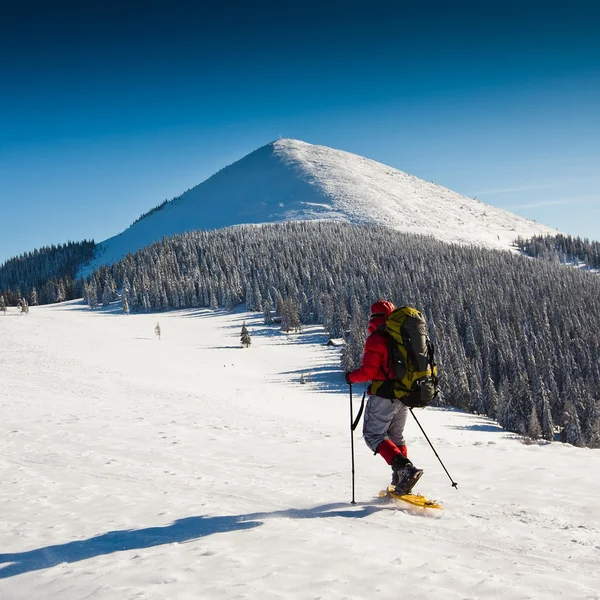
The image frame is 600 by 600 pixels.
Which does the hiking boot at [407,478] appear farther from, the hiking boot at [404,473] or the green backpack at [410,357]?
the green backpack at [410,357]

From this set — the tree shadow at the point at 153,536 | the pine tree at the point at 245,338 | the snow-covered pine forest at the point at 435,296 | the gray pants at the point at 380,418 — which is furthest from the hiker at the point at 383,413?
the pine tree at the point at 245,338

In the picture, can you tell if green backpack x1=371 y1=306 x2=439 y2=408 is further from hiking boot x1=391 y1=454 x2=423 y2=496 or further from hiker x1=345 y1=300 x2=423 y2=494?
hiking boot x1=391 y1=454 x2=423 y2=496

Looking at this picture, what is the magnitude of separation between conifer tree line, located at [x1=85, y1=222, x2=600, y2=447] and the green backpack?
161ft

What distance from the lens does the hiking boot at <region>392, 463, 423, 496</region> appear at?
24.0 feet

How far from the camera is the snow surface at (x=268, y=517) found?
4.99 meters

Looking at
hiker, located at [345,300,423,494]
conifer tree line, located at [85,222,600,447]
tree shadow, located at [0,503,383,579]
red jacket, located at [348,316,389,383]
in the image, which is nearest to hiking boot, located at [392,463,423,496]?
hiker, located at [345,300,423,494]

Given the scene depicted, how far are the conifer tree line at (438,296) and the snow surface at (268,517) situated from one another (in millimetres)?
45194

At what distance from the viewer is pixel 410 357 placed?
7109 mm

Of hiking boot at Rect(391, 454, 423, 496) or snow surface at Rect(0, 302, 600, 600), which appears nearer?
snow surface at Rect(0, 302, 600, 600)

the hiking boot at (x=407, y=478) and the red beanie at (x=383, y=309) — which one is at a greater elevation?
the red beanie at (x=383, y=309)

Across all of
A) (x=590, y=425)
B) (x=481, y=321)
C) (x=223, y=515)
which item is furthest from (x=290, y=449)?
(x=481, y=321)

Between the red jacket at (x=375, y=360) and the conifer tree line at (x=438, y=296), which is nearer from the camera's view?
the red jacket at (x=375, y=360)

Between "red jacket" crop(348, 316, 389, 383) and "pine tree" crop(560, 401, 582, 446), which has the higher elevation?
"red jacket" crop(348, 316, 389, 383)

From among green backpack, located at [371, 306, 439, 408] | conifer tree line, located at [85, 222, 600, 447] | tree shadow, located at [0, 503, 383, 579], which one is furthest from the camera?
conifer tree line, located at [85, 222, 600, 447]
